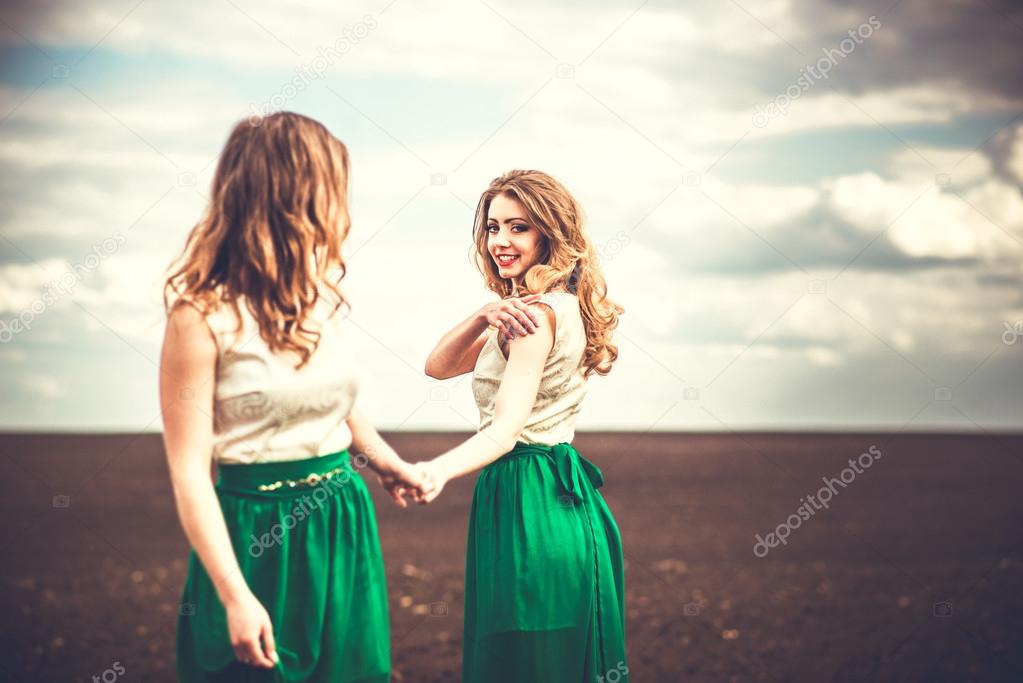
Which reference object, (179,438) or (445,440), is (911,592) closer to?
(179,438)

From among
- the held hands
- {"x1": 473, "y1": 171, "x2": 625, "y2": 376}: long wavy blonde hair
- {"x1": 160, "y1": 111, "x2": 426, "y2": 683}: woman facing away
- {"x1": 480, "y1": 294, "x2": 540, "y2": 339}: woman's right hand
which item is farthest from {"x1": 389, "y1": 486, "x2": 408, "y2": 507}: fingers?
{"x1": 473, "y1": 171, "x2": 625, "y2": 376}: long wavy blonde hair

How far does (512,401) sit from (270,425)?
3.80 ft

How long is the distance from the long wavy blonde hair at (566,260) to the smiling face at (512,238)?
0.03 meters

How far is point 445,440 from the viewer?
44.6 m

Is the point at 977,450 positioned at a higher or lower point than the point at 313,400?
higher

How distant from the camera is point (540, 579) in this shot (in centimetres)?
405

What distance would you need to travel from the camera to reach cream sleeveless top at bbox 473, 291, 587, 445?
4.12 metres

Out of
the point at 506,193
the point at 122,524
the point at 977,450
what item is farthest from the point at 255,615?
the point at 977,450

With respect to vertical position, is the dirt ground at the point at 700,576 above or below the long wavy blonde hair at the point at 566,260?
below

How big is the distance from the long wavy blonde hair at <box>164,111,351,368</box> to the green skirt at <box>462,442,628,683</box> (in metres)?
1.34

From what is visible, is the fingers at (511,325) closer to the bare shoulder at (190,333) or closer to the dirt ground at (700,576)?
the bare shoulder at (190,333)

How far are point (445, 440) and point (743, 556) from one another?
96.3ft
